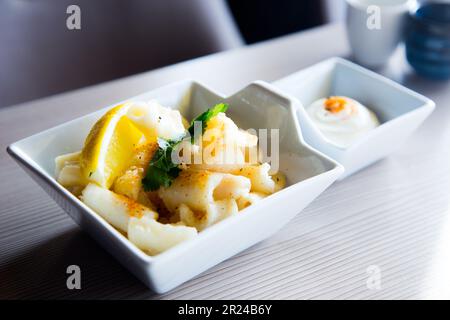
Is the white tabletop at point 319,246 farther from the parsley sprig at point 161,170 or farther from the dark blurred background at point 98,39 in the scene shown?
the dark blurred background at point 98,39

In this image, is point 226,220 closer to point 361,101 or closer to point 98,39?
point 361,101

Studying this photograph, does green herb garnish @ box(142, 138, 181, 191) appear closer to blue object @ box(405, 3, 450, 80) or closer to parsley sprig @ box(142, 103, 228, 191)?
parsley sprig @ box(142, 103, 228, 191)

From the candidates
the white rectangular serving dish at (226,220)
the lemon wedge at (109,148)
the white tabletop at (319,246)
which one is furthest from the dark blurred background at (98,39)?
the lemon wedge at (109,148)

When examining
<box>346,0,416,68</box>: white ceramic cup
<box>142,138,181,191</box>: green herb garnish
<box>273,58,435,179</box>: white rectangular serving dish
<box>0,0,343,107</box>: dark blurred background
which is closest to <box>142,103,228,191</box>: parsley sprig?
<box>142,138,181,191</box>: green herb garnish
